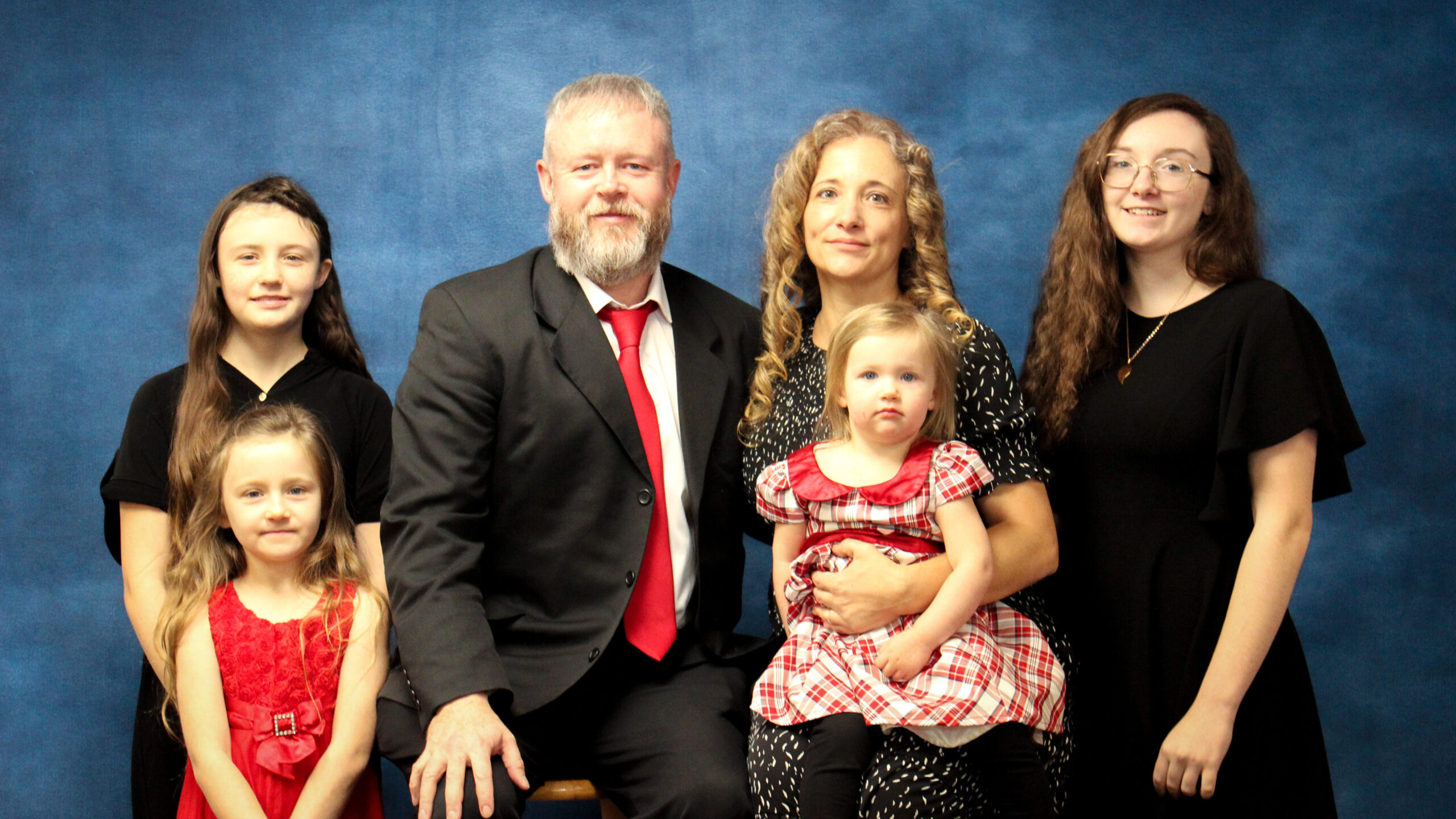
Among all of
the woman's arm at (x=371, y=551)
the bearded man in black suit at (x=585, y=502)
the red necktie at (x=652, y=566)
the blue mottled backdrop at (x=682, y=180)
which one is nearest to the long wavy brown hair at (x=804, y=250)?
the bearded man in black suit at (x=585, y=502)

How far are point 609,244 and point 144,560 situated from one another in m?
1.43

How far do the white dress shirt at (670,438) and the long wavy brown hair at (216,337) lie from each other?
2.54ft

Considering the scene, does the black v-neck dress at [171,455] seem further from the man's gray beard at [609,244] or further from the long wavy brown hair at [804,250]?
the long wavy brown hair at [804,250]

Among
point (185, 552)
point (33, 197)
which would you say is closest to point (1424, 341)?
point (185, 552)

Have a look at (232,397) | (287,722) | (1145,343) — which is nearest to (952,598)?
(1145,343)

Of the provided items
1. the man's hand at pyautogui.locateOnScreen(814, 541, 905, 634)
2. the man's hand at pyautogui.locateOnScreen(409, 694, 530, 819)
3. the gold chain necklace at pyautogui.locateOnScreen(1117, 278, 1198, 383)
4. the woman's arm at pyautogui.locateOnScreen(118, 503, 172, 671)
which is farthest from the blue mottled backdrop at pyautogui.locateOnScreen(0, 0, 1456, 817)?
the man's hand at pyautogui.locateOnScreen(409, 694, 530, 819)

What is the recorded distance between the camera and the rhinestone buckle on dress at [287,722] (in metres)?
2.80

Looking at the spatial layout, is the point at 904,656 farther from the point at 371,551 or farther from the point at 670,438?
the point at 371,551

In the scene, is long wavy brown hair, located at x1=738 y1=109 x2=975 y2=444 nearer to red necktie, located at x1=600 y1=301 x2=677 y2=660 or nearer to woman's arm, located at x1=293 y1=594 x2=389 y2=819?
red necktie, located at x1=600 y1=301 x2=677 y2=660

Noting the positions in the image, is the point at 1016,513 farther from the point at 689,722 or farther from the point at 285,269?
→ the point at 285,269

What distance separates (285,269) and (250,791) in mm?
1299

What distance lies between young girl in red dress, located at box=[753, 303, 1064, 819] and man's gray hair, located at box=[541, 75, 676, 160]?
811 millimetres

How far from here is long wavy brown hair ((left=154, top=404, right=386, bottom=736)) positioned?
2.88 m

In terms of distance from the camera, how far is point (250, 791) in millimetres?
2734
